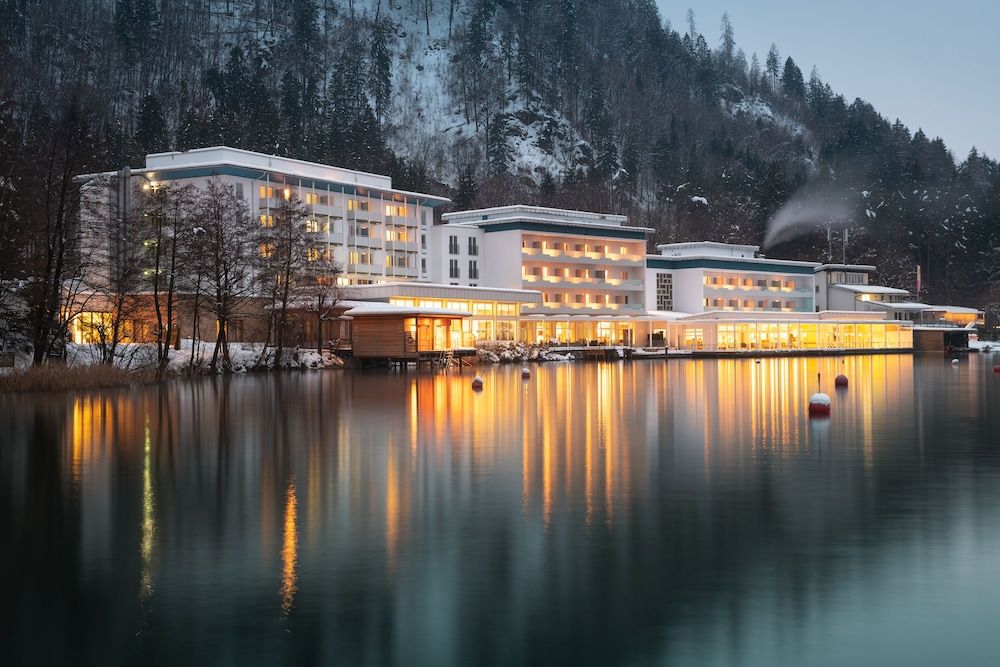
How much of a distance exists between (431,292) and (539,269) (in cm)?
2688

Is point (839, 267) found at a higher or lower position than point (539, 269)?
higher

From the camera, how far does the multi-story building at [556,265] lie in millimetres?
107938

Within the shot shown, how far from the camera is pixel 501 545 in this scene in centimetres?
1312

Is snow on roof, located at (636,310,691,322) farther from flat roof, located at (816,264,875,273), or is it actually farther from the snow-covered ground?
the snow-covered ground

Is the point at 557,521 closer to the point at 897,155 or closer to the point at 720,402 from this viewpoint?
the point at 720,402

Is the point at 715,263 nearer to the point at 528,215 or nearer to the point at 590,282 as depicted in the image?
the point at 590,282

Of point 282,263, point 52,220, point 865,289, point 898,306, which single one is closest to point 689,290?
point 865,289

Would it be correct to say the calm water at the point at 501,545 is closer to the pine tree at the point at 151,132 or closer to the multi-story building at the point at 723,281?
the multi-story building at the point at 723,281

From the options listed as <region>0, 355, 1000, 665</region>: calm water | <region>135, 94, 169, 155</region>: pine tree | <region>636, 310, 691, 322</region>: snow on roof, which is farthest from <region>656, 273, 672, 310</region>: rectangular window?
<region>0, 355, 1000, 665</region>: calm water

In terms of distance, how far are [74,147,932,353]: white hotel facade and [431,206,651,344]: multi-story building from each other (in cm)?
13

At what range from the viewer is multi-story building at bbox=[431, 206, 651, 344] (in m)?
108

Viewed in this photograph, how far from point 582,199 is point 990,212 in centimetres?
6221

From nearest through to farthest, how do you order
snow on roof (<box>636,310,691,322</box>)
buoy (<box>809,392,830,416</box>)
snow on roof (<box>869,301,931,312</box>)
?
buoy (<box>809,392,830,416</box>) → snow on roof (<box>636,310,691,322</box>) → snow on roof (<box>869,301,931,312</box>)

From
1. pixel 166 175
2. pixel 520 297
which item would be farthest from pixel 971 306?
pixel 166 175
